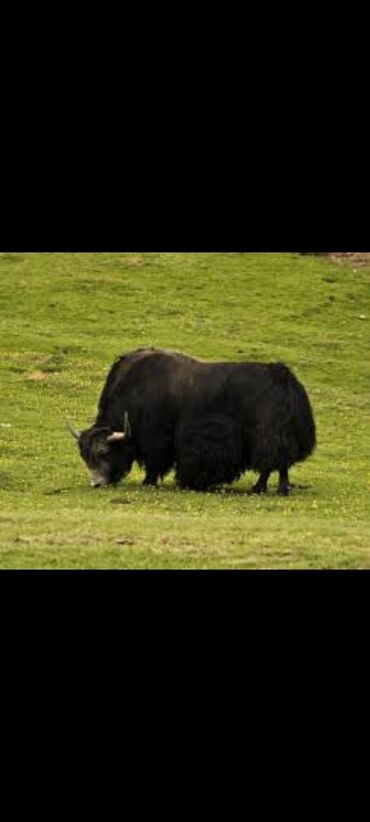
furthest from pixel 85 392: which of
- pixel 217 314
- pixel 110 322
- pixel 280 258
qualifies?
pixel 280 258

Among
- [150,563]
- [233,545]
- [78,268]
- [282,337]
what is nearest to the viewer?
[150,563]

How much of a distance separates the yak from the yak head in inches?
0.6

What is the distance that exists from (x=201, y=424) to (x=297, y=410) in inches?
58.0

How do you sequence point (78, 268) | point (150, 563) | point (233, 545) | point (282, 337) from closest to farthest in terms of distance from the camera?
1. point (150, 563)
2. point (233, 545)
3. point (282, 337)
4. point (78, 268)

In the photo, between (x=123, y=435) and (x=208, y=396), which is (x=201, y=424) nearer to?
(x=208, y=396)

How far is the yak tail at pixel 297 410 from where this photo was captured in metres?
22.6

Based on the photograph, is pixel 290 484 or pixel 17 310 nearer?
pixel 290 484

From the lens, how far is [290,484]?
79.3 feet

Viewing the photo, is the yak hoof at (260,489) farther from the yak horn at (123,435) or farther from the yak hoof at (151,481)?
the yak horn at (123,435)

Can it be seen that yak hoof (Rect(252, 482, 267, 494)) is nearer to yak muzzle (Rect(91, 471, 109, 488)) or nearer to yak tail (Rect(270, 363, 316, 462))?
yak tail (Rect(270, 363, 316, 462))

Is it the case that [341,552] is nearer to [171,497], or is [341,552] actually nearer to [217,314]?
[171,497]

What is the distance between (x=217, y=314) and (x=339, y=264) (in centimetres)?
966

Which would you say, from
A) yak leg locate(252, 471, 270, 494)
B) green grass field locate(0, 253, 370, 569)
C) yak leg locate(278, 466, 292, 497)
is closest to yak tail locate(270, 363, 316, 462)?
yak leg locate(278, 466, 292, 497)

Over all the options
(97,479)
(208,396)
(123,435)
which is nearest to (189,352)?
(208,396)
